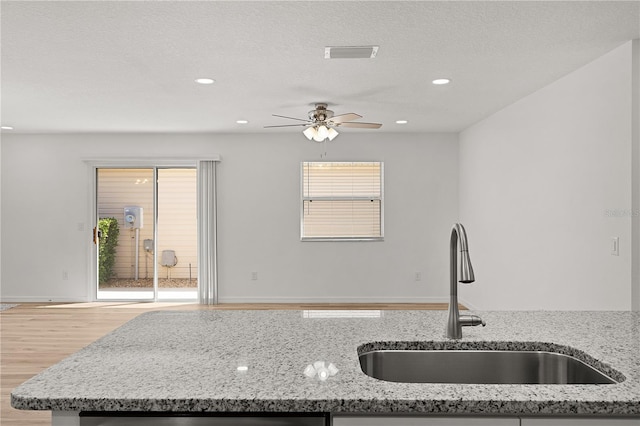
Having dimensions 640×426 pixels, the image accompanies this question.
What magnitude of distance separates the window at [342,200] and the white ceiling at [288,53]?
1.63 meters

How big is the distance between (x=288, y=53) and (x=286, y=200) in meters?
3.67

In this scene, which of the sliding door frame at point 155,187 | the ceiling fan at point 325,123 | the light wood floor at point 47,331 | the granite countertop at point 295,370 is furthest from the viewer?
the sliding door frame at point 155,187

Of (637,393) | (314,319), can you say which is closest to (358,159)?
(314,319)

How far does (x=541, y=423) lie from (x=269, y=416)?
60 cm

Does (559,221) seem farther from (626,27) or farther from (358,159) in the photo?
(358,159)

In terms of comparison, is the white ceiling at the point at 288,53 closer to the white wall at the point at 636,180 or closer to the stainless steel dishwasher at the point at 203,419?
the white wall at the point at 636,180

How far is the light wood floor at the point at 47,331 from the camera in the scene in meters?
3.52

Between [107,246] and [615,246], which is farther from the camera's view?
[107,246]

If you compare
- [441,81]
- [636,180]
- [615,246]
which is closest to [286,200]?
[441,81]

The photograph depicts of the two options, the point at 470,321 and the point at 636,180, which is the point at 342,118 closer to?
the point at 636,180

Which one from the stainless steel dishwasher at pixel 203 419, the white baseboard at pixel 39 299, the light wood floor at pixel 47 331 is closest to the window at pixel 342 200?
the light wood floor at pixel 47 331

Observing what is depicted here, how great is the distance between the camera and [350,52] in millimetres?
3348

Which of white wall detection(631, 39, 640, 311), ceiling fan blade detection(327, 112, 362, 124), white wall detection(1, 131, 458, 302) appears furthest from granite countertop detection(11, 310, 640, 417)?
white wall detection(1, 131, 458, 302)

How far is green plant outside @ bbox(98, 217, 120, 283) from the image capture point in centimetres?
704
